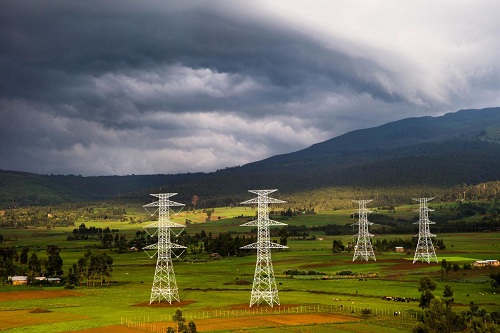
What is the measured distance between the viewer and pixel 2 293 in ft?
432

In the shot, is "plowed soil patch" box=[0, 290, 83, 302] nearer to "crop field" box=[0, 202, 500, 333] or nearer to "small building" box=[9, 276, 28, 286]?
"crop field" box=[0, 202, 500, 333]

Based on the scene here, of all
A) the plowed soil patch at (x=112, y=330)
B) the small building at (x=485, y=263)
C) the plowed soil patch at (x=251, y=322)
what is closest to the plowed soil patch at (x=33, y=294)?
the plowed soil patch at (x=112, y=330)

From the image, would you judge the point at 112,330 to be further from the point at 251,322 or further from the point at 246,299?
the point at 246,299

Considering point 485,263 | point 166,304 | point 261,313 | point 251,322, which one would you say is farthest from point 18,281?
point 485,263

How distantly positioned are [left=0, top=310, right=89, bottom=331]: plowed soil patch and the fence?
36.6ft

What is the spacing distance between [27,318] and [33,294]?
3577 centimetres

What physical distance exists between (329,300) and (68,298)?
5482 centimetres

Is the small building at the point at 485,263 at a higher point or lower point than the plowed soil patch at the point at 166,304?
higher

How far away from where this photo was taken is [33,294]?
130m

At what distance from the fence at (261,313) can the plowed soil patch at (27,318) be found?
11.2 m

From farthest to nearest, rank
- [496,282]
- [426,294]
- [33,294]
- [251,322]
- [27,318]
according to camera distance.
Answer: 1. [33,294]
2. [496,282]
3. [426,294]
4. [27,318]
5. [251,322]

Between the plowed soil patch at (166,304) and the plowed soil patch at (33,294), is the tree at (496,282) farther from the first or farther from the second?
the plowed soil patch at (33,294)

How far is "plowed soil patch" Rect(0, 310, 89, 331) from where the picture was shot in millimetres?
90681

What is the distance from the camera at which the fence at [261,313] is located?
90819 millimetres
